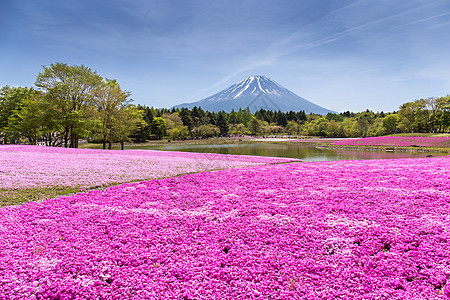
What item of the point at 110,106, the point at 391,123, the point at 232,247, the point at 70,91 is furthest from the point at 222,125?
the point at 232,247

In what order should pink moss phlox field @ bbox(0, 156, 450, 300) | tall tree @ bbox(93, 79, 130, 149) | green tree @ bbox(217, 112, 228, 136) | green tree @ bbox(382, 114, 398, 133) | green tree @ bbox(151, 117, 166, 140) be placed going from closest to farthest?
pink moss phlox field @ bbox(0, 156, 450, 300)
tall tree @ bbox(93, 79, 130, 149)
green tree @ bbox(151, 117, 166, 140)
green tree @ bbox(382, 114, 398, 133)
green tree @ bbox(217, 112, 228, 136)

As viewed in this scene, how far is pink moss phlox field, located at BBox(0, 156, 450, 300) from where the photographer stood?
4266 millimetres

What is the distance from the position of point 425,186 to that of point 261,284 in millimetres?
10292

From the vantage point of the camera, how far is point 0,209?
8.16m

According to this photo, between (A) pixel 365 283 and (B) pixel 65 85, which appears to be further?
(B) pixel 65 85

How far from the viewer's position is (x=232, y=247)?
18.6 ft

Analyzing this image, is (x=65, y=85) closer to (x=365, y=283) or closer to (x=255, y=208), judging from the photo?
(x=255, y=208)

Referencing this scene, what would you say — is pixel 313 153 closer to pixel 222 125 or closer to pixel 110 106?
pixel 110 106

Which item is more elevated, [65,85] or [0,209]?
[65,85]

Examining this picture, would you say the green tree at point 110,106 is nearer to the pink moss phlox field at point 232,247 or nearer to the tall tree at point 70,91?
the tall tree at point 70,91

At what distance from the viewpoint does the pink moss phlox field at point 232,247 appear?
14.0 feet

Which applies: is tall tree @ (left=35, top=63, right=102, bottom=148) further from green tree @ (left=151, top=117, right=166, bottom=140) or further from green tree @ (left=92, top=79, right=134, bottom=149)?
green tree @ (left=151, top=117, right=166, bottom=140)

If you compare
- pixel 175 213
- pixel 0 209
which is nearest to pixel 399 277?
pixel 175 213

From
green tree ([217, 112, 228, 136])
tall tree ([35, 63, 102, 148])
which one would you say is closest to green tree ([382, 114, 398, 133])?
green tree ([217, 112, 228, 136])
